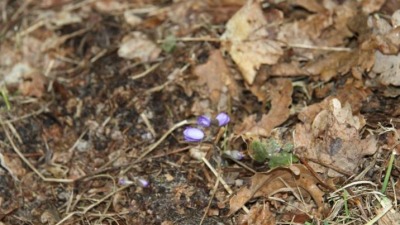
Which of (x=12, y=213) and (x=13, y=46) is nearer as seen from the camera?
(x=12, y=213)

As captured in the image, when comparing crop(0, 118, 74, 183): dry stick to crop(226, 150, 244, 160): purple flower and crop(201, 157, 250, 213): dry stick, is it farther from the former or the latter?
crop(226, 150, 244, 160): purple flower

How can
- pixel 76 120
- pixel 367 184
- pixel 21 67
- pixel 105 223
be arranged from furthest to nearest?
pixel 21 67 → pixel 76 120 → pixel 105 223 → pixel 367 184

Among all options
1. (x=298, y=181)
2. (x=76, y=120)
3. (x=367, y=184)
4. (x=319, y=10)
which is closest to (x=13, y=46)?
(x=76, y=120)

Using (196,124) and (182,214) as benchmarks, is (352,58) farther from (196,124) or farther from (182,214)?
(182,214)

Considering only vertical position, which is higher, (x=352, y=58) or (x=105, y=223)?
(x=352, y=58)

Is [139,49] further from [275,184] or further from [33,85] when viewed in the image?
[275,184]

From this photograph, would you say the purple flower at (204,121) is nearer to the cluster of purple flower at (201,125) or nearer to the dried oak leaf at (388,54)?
the cluster of purple flower at (201,125)

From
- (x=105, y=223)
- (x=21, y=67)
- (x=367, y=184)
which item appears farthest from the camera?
(x=21, y=67)
